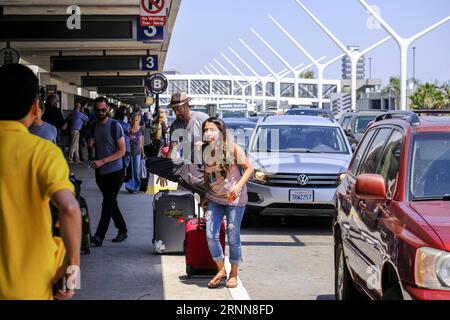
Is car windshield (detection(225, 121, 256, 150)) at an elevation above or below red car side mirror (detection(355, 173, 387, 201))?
above

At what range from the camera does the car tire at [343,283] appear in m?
7.45

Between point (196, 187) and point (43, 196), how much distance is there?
20.3 feet

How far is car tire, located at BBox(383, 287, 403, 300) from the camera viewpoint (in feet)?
17.9

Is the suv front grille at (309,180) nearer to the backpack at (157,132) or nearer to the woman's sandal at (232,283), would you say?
the woman's sandal at (232,283)

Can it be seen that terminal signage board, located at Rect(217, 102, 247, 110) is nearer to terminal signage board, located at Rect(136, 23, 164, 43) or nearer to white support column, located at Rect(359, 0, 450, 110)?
white support column, located at Rect(359, 0, 450, 110)

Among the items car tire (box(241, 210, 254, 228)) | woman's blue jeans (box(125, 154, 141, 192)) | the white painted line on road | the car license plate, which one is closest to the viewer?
the white painted line on road

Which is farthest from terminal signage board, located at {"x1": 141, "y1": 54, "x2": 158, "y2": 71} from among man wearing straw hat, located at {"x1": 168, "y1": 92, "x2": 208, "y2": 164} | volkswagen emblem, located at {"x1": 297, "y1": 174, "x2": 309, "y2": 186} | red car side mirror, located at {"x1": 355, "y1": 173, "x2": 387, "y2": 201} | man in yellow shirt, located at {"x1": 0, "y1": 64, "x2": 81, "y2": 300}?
man in yellow shirt, located at {"x1": 0, "y1": 64, "x2": 81, "y2": 300}

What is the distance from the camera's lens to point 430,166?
6426mm

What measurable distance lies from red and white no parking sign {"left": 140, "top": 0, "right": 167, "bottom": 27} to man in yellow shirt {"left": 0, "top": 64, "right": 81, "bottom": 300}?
16766mm

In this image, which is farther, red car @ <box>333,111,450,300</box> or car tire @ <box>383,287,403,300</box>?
car tire @ <box>383,287,403,300</box>

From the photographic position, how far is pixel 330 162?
14023 millimetres

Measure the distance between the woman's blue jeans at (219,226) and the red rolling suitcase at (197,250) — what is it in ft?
1.70
